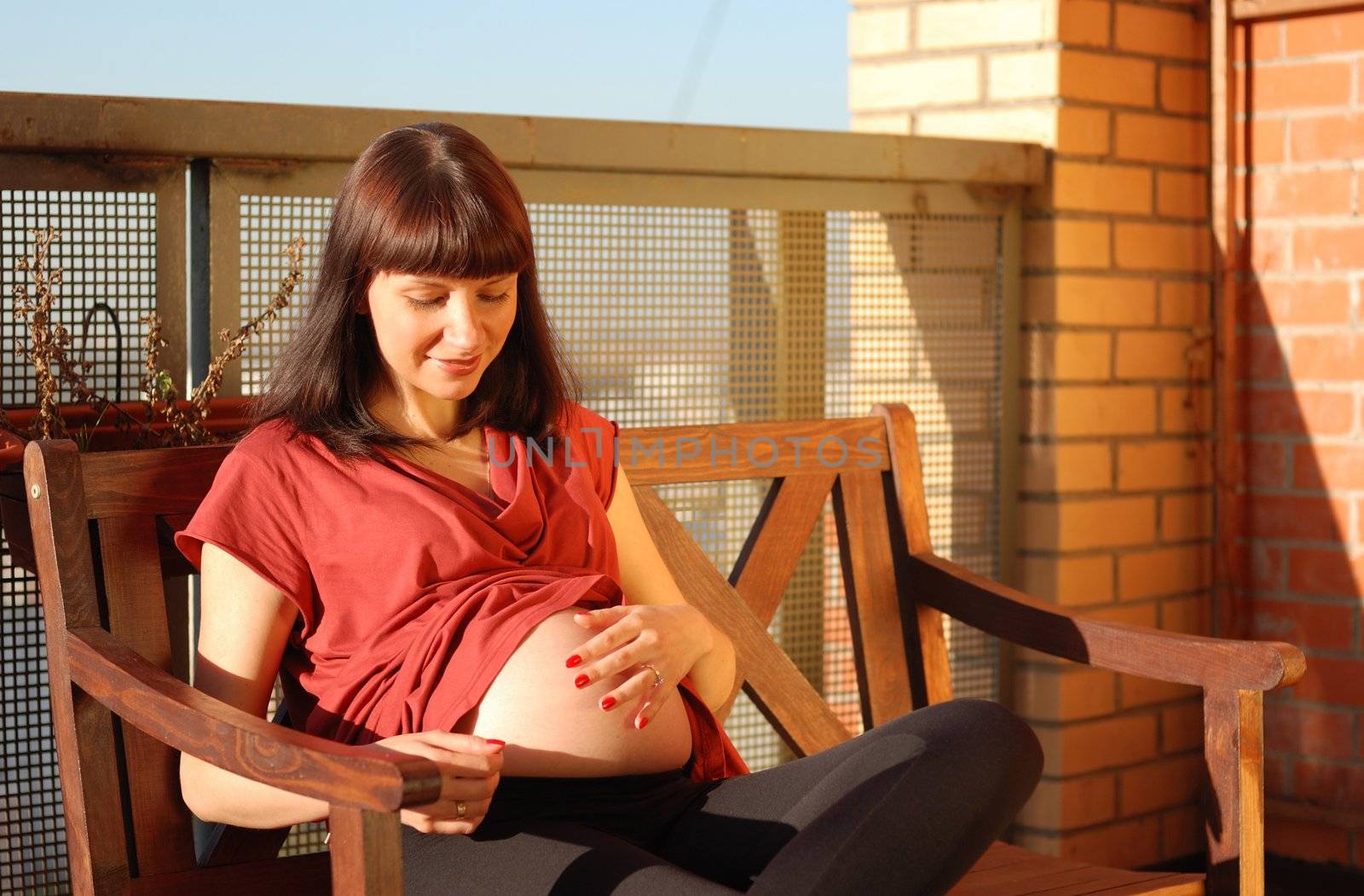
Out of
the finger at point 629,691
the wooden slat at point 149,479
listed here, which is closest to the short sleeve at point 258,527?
the wooden slat at point 149,479

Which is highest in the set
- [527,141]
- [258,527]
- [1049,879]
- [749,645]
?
[527,141]

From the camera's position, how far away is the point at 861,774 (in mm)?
1606

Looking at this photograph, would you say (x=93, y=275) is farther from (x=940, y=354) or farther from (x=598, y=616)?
(x=940, y=354)

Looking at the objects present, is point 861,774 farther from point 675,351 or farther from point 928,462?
point 928,462

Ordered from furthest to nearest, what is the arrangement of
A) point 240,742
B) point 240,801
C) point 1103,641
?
point 1103,641
point 240,801
point 240,742

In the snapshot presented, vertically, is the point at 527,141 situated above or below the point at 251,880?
above

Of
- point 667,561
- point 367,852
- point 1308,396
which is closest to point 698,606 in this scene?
point 667,561

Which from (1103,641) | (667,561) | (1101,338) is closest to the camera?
(1103,641)

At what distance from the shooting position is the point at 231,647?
164cm

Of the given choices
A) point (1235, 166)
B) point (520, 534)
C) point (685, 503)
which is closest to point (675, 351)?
point (685, 503)

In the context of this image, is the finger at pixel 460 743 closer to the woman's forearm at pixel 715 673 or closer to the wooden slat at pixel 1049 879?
the woman's forearm at pixel 715 673

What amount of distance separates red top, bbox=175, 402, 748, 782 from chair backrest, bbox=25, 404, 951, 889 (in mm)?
122

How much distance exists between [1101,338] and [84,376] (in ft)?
6.03

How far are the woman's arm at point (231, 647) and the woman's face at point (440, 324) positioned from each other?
0.90 ft
